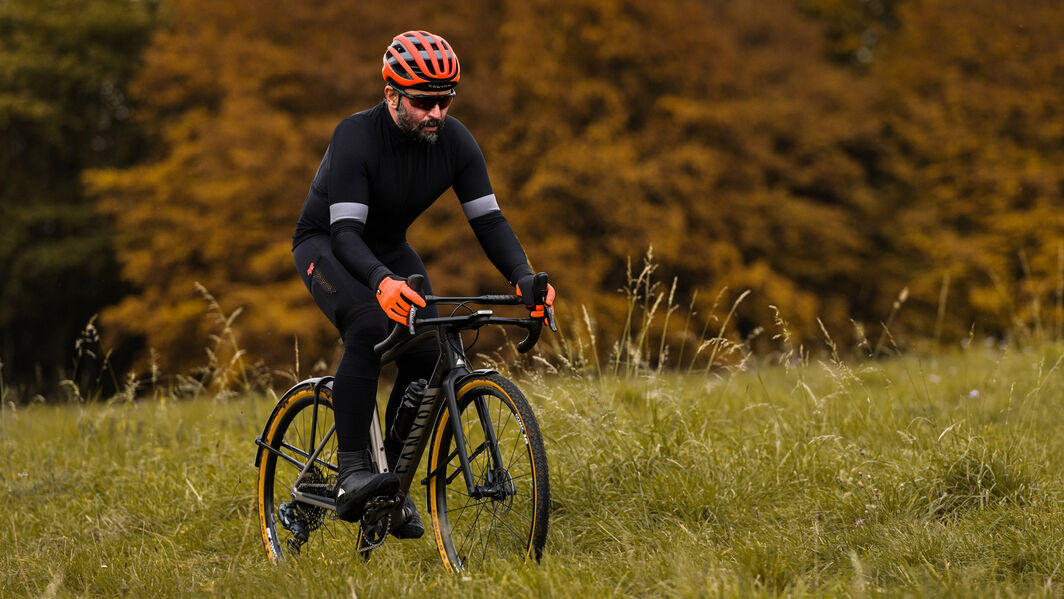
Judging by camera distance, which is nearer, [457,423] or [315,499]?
[457,423]

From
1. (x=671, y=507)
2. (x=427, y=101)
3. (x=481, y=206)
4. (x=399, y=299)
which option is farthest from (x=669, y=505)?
(x=427, y=101)

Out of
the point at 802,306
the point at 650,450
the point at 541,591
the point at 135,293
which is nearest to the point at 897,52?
the point at 802,306

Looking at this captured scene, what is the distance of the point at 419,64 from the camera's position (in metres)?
3.95

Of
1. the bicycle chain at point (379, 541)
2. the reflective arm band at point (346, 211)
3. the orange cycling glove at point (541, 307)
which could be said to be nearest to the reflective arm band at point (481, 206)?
the reflective arm band at point (346, 211)

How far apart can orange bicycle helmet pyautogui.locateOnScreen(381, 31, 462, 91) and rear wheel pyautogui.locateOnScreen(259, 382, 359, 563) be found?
142cm

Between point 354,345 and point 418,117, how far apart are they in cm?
94

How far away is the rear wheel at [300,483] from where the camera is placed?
455 cm

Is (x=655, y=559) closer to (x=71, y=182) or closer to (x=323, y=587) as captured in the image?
(x=323, y=587)

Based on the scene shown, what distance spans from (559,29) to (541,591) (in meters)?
17.9

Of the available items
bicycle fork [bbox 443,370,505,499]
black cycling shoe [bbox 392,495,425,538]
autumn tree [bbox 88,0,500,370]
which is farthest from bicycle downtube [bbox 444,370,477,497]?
autumn tree [bbox 88,0,500,370]

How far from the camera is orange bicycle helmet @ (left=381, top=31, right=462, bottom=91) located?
13.0ft

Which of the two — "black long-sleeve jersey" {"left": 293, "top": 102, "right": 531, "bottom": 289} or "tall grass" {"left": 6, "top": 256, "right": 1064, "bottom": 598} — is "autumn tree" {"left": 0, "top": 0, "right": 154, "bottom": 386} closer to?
"tall grass" {"left": 6, "top": 256, "right": 1064, "bottom": 598}

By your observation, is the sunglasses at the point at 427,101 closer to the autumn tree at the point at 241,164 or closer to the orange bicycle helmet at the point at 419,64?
the orange bicycle helmet at the point at 419,64

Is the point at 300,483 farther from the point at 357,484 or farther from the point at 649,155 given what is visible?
the point at 649,155
